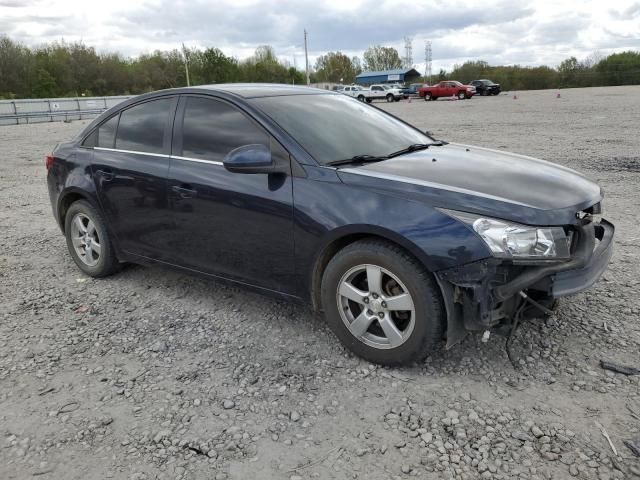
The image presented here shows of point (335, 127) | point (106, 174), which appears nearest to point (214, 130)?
point (335, 127)

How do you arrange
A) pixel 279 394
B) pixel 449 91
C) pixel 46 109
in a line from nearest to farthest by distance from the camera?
1. pixel 279 394
2. pixel 46 109
3. pixel 449 91

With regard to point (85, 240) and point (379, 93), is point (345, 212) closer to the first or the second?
point (85, 240)

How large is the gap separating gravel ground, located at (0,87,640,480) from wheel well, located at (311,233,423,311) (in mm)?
369

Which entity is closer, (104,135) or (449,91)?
(104,135)

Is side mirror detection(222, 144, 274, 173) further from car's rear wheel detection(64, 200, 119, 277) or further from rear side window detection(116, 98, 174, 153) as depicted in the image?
car's rear wheel detection(64, 200, 119, 277)

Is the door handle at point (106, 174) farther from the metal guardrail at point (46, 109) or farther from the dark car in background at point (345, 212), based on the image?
the metal guardrail at point (46, 109)

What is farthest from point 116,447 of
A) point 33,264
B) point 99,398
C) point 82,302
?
point 33,264

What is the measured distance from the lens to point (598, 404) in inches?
112

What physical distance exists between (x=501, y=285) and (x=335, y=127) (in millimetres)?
1714

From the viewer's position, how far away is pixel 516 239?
284 centimetres

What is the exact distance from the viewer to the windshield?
11.8ft

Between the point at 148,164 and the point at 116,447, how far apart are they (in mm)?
2295

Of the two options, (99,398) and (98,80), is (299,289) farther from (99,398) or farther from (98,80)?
(98,80)

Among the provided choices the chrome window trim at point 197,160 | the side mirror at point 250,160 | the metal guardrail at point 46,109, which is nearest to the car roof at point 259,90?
the chrome window trim at point 197,160
